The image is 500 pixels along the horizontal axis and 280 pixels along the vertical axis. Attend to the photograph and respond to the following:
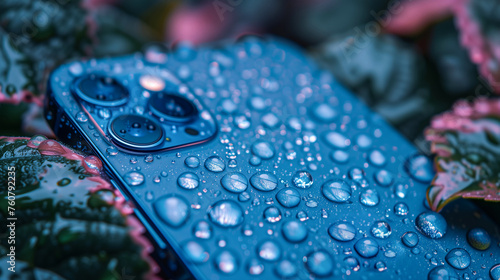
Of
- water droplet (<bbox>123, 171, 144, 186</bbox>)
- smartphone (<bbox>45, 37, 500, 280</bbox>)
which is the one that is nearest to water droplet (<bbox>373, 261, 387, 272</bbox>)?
smartphone (<bbox>45, 37, 500, 280</bbox>)

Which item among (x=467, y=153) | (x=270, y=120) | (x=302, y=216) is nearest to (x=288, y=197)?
(x=302, y=216)

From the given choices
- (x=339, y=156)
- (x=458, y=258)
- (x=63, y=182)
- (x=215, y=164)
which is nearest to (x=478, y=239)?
(x=458, y=258)

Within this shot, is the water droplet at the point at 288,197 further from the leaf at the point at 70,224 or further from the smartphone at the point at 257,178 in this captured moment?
the leaf at the point at 70,224

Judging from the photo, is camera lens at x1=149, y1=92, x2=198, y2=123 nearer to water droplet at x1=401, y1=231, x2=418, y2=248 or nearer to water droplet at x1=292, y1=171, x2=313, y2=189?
water droplet at x1=292, y1=171, x2=313, y2=189

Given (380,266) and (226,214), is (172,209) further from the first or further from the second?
(380,266)

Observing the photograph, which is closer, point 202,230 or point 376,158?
point 202,230

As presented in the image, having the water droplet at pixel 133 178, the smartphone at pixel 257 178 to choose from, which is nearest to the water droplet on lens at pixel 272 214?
the smartphone at pixel 257 178

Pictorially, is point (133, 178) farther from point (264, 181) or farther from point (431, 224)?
point (431, 224)
